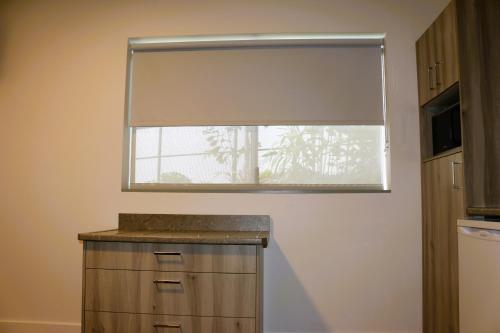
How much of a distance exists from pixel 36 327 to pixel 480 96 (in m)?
3.29

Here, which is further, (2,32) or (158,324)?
(2,32)

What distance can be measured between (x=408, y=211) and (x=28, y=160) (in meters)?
2.88

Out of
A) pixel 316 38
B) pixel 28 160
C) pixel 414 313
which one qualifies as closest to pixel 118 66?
pixel 28 160

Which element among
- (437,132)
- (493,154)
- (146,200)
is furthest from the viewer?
(146,200)

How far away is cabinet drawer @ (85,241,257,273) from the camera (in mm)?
1651

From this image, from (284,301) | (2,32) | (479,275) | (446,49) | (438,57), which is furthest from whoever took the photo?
(2,32)

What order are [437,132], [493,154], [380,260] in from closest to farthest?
1. [493,154]
2. [437,132]
3. [380,260]

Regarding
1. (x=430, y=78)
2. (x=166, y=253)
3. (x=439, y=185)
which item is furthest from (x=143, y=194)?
(x=430, y=78)

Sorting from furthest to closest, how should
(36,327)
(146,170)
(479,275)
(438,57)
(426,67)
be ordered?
(146,170) < (36,327) < (426,67) < (438,57) < (479,275)

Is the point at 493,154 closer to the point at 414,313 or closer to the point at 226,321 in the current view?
the point at 414,313

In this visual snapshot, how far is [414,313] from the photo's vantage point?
6.86 feet

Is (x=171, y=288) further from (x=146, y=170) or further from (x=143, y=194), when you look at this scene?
(x=146, y=170)

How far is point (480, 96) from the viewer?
5.36ft

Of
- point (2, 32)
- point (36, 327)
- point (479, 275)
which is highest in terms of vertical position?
point (2, 32)
